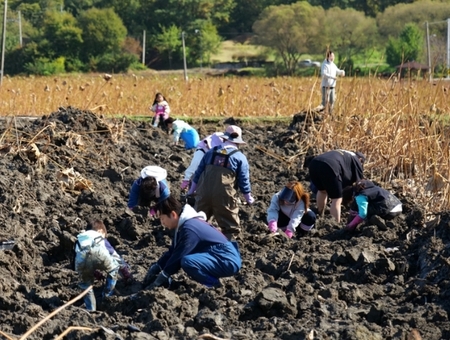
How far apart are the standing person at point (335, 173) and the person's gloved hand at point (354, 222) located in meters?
0.61

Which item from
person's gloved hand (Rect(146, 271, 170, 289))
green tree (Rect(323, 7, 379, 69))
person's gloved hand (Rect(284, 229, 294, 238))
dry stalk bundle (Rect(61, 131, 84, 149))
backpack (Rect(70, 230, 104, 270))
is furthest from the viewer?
green tree (Rect(323, 7, 379, 69))

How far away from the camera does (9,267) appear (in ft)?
27.6

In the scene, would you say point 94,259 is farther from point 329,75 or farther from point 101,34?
point 101,34

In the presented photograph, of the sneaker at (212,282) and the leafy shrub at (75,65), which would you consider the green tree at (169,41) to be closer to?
the leafy shrub at (75,65)

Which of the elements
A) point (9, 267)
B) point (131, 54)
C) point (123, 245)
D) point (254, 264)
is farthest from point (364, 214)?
point (131, 54)

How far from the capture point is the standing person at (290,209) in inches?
402

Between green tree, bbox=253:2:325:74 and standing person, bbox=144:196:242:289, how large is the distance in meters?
56.8

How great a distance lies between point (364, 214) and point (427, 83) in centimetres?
517

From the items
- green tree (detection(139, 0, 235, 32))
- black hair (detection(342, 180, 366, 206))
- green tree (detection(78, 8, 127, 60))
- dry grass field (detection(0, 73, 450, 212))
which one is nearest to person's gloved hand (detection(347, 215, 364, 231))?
black hair (detection(342, 180, 366, 206))

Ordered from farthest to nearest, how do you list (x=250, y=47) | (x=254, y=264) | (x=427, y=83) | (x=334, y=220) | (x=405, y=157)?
(x=250, y=47) → (x=427, y=83) → (x=405, y=157) → (x=334, y=220) → (x=254, y=264)

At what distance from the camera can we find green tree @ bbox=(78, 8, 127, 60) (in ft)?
210

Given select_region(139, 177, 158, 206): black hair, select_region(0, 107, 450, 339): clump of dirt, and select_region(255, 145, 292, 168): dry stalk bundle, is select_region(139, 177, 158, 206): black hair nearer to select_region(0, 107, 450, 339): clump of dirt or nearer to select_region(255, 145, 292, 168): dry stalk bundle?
select_region(0, 107, 450, 339): clump of dirt

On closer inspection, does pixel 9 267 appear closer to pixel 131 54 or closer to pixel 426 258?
pixel 426 258

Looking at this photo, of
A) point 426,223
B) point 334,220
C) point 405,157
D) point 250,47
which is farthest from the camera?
point 250,47
